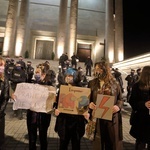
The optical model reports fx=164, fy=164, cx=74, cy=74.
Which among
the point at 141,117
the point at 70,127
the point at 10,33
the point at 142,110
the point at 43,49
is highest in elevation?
the point at 10,33

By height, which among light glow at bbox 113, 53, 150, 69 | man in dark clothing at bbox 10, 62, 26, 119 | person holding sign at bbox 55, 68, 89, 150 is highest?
light glow at bbox 113, 53, 150, 69

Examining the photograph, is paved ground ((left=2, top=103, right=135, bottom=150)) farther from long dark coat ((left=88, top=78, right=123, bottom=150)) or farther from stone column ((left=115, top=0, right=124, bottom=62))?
stone column ((left=115, top=0, right=124, bottom=62))

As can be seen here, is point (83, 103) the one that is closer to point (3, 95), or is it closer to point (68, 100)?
point (68, 100)

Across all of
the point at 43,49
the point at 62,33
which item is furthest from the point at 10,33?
the point at 43,49

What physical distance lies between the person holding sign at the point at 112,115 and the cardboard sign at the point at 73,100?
6.6 inches

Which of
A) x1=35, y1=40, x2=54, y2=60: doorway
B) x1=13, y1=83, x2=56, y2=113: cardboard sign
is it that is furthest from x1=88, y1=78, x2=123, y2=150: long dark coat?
x1=35, y1=40, x2=54, y2=60: doorway

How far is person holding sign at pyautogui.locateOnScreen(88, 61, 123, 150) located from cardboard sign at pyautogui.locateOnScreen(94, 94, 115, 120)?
0.10 meters

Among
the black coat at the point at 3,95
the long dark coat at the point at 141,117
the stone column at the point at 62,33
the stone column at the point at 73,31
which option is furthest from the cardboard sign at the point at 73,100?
the stone column at the point at 62,33

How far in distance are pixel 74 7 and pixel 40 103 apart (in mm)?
22196

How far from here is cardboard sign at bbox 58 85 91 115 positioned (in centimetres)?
250

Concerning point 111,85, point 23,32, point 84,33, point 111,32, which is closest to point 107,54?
point 111,32

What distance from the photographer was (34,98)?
8.95ft

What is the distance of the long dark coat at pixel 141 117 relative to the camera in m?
2.60

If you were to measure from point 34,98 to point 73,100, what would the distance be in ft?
2.26
